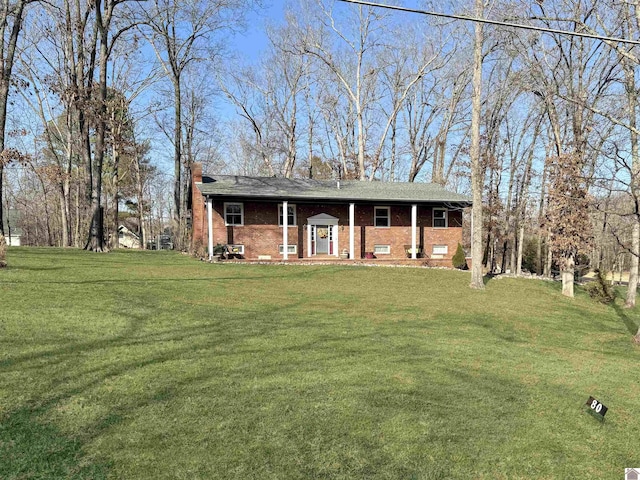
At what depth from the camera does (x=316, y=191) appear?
21.3 meters

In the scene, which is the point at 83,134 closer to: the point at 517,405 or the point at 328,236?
the point at 328,236

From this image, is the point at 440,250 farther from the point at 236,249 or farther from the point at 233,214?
the point at 233,214

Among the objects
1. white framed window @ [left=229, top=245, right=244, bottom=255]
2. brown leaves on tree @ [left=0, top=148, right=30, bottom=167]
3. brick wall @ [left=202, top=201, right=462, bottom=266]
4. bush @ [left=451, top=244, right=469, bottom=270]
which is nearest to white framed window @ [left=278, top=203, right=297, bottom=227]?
brick wall @ [left=202, top=201, right=462, bottom=266]

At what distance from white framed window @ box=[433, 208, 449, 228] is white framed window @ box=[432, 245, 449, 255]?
1127 mm

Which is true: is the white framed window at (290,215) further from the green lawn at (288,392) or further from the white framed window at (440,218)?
the green lawn at (288,392)

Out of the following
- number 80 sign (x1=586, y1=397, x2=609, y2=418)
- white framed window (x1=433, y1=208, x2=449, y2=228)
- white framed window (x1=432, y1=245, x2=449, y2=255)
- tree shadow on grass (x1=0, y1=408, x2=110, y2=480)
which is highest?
white framed window (x1=433, y1=208, x2=449, y2=228)

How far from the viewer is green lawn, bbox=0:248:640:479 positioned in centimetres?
298

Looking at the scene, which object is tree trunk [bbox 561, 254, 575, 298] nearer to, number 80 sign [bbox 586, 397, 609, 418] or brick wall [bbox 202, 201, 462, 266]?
brick wall [bbox 202, 201, 462, 266]

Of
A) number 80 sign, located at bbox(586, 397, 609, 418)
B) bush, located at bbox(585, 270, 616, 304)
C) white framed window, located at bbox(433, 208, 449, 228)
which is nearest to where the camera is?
number 80 sign, located at bbox(586, 397, 609, 418)

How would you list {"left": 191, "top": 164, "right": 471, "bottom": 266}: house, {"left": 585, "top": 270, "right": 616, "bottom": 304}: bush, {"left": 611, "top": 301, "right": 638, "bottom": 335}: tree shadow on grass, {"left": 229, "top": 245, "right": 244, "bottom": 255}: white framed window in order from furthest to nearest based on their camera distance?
{"left": 191, "top": 164, "right": 471, "bottom": 266}: house
{"left": 229, "top": 245, "right": 244, "bottom": 255}: white framed window
{"left": 585, "top": 270, "right": 616, "bottom": 304}: bush
{"left": 611, "top": 301, "right": 638, "bottom": 335}: tree shadow on grass

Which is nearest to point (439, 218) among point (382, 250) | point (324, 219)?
point (382, 250)

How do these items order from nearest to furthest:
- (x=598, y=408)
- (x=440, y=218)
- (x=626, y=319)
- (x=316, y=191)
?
1. (x=598, y=408)
2. (x=626, y=319)
3. (x=316, y=191)
4. (x=440, y=218)

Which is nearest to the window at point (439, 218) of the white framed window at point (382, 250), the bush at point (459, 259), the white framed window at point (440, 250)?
the white framed window at point (440, 250)

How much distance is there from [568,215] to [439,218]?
24.6 feet
